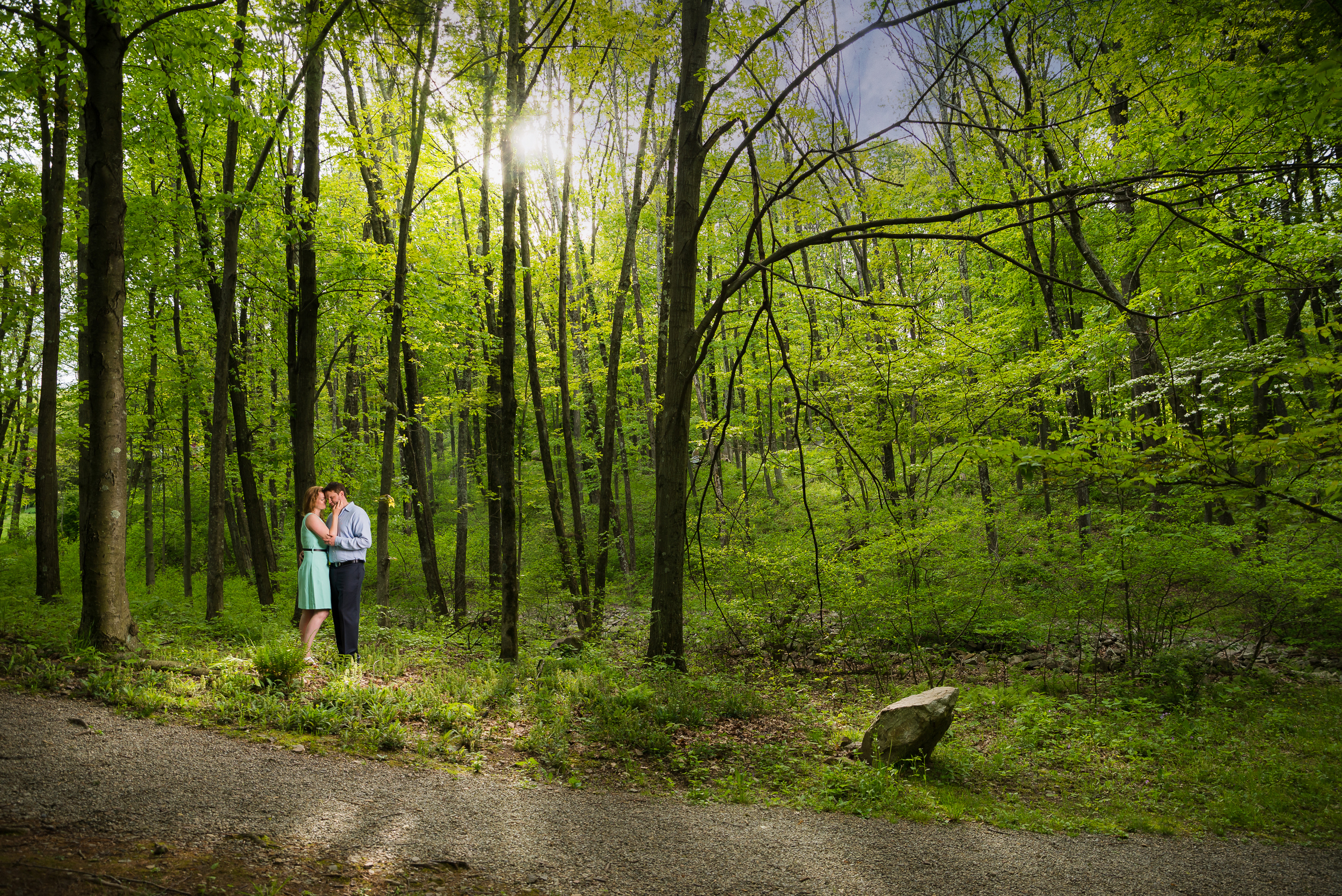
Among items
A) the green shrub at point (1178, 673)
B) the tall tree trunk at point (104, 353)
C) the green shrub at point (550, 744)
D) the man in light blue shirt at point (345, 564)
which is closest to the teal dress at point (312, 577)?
the man in light blue shirt at point (345, 564)

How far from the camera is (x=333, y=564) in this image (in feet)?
19.5

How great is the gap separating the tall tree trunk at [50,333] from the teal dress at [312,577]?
19.1 feet

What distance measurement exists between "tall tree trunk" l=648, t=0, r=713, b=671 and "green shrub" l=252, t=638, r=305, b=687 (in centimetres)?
342

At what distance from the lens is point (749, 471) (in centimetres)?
2759

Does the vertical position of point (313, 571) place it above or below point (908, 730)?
above

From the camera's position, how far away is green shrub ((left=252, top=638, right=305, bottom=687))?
512cm

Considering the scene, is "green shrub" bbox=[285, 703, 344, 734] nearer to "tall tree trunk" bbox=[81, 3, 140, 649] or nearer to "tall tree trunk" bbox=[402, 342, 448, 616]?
"tall tree trunk" bbox=[81, 3, 140, 649]

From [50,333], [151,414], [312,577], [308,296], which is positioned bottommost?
[312,577]

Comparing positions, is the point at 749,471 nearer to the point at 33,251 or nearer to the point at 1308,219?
the point at 1308,219

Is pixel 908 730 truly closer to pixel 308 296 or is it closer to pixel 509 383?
pixel 509 383

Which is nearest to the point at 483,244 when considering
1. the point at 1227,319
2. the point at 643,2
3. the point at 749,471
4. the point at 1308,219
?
the point at 643,2

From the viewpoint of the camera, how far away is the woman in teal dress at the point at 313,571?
Answer: 5.75 m

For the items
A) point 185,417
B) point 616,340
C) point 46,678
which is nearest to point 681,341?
point 616,340

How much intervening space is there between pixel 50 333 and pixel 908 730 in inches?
495
